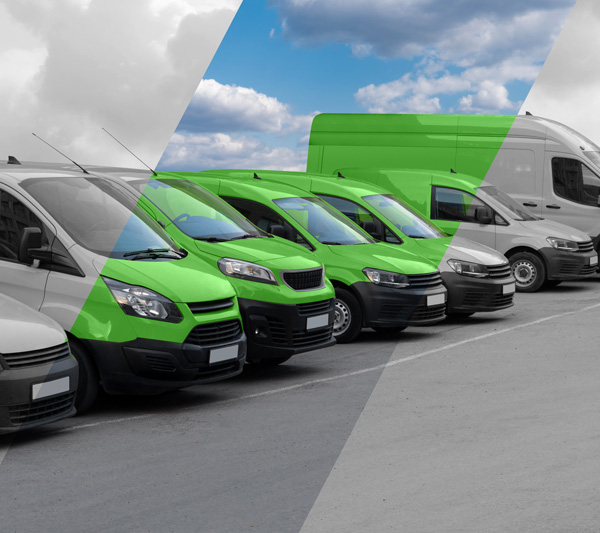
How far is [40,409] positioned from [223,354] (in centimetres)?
177

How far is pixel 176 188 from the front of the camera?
10.6 m

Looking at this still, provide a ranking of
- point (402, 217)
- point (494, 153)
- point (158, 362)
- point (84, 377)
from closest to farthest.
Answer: point (84, 377) → point (158, 362) → point (402, 217) → point (494, 153)

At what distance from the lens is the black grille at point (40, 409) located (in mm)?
6883

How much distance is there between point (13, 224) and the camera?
8.32 metres

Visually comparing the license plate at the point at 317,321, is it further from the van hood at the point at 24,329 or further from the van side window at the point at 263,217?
the van hood at the point at 24,329

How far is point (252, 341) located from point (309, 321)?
0.64 metres

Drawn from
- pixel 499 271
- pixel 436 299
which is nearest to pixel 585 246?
Answer: pixel 499 271

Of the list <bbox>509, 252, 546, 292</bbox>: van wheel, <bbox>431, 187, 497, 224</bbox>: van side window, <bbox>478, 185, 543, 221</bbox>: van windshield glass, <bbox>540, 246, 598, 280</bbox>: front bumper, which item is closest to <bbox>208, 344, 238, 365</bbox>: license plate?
<bbox>431, 187, 497, 224</bbox>: van side window

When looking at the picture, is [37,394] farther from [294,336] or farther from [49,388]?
[294,336]

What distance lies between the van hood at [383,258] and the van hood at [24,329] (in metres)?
5.03

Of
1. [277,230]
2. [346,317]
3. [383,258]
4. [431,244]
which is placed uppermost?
[277,230]

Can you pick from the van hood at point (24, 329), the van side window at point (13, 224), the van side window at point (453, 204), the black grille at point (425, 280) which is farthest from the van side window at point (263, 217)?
the van side window at point (453, 204)

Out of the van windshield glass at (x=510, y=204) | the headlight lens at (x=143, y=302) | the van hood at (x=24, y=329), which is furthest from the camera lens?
the van windshield glass at (x=510, y=204)

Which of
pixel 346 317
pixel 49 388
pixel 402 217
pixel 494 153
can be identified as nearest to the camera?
pixel 49 388
